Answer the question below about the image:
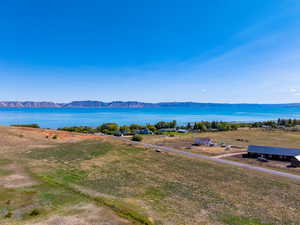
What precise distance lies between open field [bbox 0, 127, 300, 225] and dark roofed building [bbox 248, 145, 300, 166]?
35.7ft

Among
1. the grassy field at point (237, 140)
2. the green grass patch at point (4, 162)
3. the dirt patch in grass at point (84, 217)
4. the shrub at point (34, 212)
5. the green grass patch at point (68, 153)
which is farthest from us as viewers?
the grassy field at point (237, 140)

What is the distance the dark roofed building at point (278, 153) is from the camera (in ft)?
106

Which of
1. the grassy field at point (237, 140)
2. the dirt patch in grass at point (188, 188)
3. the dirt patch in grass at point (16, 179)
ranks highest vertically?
the dirt patch in grass at point (16, 179)

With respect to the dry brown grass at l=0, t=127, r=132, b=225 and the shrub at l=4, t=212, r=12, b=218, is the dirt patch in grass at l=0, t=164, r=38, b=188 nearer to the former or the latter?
the dry brown grass at l=0, t=127, r=132, b=225

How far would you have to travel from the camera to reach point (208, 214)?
15.2m

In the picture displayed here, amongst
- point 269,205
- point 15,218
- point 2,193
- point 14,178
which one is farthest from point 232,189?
point 14,178

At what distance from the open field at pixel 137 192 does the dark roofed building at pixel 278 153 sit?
428 inches

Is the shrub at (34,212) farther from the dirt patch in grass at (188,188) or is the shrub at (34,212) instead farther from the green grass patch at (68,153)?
the green grass patch at (68,153)

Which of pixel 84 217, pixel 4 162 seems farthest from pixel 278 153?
pixel 4 162

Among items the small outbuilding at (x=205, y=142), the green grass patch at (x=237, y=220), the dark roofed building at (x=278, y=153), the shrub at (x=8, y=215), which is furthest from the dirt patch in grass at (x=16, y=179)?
the small outbuilding at (x=205, y=142)

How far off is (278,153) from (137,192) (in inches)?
1230

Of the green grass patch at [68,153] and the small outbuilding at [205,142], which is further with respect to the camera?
the small outbuilding at [205,142]

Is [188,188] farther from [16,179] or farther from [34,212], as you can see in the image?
[16,179]

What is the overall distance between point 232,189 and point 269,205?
4.13 m
